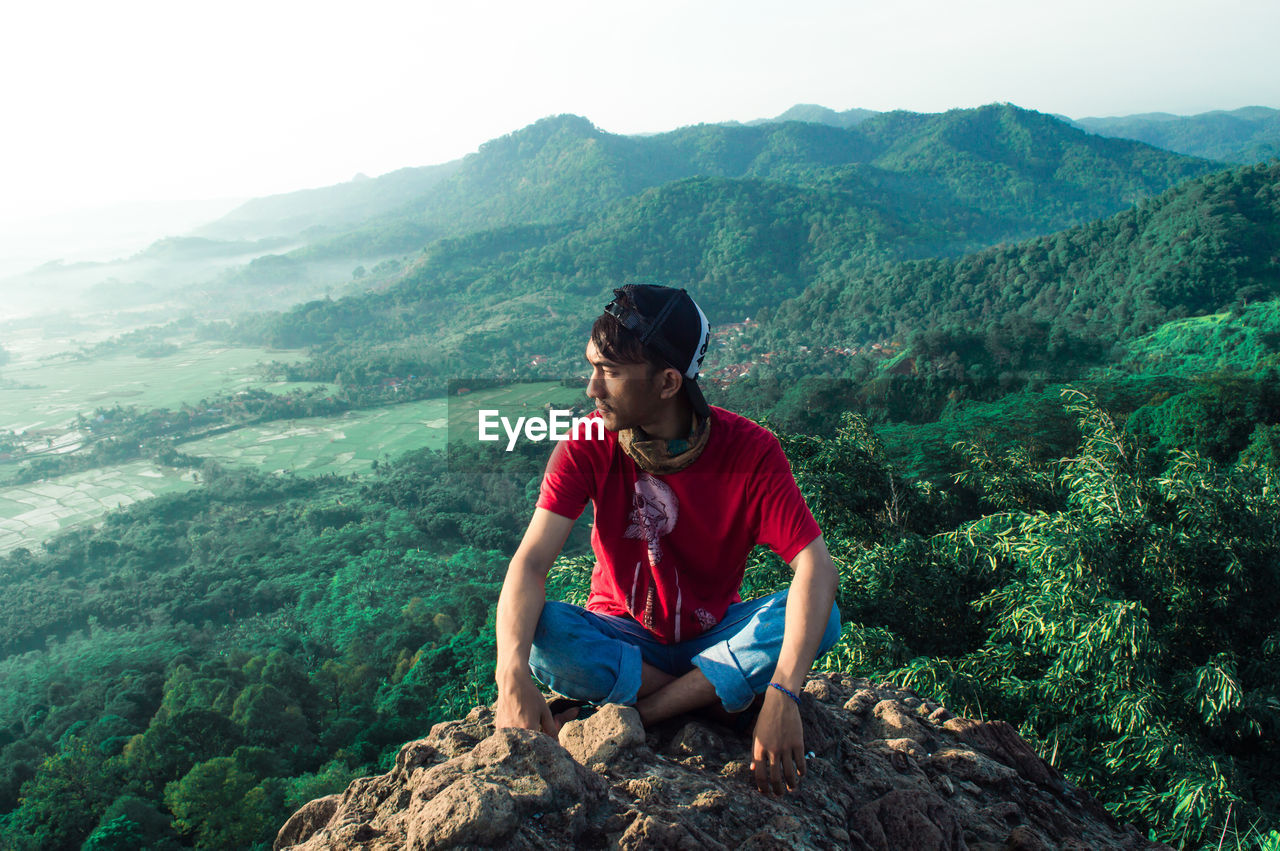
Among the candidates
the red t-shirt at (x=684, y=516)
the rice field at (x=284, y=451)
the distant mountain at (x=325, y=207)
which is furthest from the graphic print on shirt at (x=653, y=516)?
the distant mountain at (x=325, y=207)

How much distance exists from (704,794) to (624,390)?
0.86 metres

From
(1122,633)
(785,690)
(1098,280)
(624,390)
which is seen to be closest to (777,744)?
(785,690)

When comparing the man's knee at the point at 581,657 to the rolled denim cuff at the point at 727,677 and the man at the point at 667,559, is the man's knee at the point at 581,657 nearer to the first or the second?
the man at the point at 667,559

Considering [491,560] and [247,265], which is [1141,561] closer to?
[491,560]

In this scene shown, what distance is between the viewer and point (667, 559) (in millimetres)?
1872

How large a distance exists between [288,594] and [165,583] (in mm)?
4850

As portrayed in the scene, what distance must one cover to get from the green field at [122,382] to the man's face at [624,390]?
54.8 meters

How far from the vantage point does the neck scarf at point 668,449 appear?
5.72 ft

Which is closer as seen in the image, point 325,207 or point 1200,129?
point 325,207

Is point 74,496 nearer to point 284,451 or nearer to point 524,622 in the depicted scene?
point 284,451

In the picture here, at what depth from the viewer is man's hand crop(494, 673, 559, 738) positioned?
1570 mm

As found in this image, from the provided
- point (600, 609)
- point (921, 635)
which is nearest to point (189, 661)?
point (921, 635)

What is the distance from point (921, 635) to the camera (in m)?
5.11

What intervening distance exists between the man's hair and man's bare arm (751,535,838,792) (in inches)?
22.5
